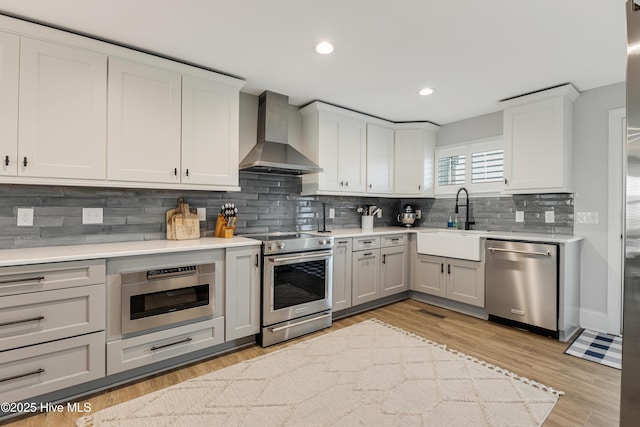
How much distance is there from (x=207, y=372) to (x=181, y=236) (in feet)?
3.80

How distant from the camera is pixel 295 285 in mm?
2998

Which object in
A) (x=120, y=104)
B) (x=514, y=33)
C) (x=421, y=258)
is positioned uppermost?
(x=514, y=33)

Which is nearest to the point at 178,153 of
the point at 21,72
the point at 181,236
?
the point at 181,236

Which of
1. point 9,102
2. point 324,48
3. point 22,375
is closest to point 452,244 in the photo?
point 324,48

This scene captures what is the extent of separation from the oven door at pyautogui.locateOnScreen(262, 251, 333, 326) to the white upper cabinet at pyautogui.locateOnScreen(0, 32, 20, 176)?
6.07 ft

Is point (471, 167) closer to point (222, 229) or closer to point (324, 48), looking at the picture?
point (324, 48)

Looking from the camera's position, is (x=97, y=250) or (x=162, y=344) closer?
(x=97, y=250)

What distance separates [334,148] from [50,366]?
312 centimetres

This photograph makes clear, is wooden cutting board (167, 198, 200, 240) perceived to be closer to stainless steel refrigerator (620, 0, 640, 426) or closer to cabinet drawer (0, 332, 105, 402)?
cabinet drawer (0, 332, 105, 402)

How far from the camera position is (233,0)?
1904 mm

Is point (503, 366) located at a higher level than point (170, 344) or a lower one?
lower

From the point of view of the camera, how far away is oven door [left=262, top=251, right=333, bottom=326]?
2.79m

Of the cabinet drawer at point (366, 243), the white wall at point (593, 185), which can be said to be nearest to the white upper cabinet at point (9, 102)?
the cabinet drawer at point (366, 243)

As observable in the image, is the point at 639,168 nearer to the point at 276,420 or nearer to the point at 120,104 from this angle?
the point at 276,420
